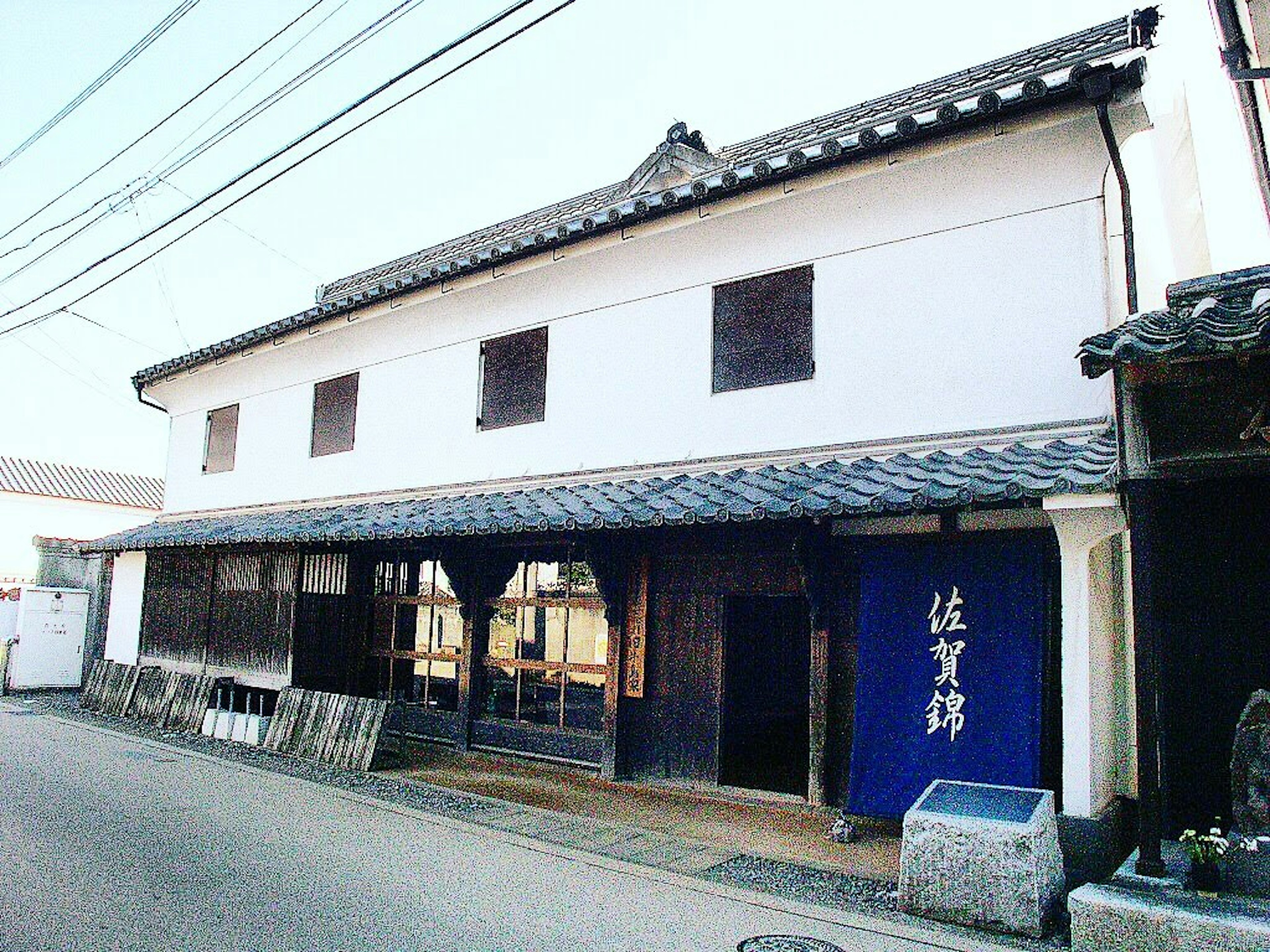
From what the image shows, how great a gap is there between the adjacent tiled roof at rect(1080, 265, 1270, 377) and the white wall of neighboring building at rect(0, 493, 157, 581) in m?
30.3

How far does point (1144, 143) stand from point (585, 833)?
8466mm

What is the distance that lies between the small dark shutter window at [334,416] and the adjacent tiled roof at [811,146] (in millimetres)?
1075

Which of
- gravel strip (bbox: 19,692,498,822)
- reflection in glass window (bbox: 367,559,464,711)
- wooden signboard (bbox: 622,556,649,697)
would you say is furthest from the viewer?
reflection in glass window (bbox: 367,559,464,711)

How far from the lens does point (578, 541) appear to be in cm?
1086

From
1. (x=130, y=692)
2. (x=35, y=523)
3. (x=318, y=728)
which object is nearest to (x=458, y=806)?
(x=318, y=728)

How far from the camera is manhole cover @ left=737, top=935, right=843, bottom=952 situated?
5.57 metres

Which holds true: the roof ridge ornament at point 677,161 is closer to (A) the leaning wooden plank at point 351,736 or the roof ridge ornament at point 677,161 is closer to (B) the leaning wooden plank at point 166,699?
(A) the leaning wooden plank at point 351,736

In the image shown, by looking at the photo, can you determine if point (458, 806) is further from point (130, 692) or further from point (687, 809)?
point (130, 692)

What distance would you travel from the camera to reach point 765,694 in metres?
12.7

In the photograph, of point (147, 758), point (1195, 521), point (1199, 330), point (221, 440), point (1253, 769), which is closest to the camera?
point (1199, 330)

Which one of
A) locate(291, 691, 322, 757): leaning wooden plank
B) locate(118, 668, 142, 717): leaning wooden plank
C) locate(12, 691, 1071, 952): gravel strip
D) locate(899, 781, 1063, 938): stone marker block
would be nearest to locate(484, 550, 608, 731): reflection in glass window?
locate(12, 691, 1071, 952): gravel strip

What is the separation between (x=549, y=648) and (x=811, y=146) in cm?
675

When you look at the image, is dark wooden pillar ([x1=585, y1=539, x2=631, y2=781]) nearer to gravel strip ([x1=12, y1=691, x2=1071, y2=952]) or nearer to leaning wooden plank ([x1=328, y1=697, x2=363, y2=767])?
gravel strip ([x1=12, y1=691, x2=1071, y2=952])

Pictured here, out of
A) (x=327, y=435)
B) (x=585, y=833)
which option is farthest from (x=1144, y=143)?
(x=327, y=435)
